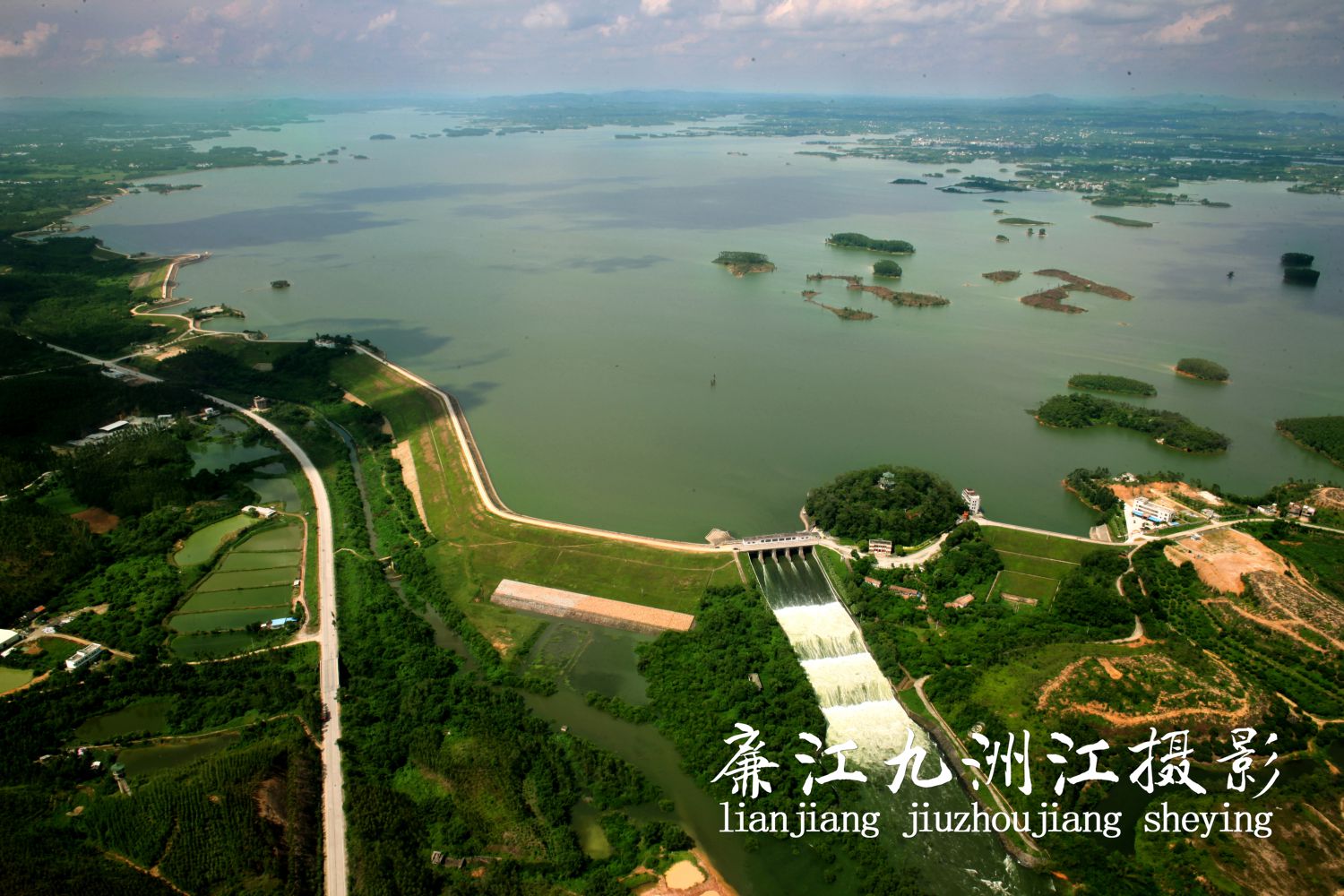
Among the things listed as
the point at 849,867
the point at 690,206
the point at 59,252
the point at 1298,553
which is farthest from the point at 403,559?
the point at 690,206

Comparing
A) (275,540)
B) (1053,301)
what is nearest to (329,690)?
(275,540)

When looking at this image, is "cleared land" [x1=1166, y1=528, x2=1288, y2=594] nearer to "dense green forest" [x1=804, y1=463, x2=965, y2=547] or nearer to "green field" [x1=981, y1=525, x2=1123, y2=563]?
"green field" [x1=981, y1=525, x2=1123, y2=563]

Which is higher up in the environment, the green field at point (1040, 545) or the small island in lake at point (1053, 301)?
the small island in lake at point (1053, 301)

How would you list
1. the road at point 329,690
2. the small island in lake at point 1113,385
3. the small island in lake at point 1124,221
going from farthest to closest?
the small island in lake at point 1124,221 → the small island in lake at point 1113,385 → the road at point 329,690

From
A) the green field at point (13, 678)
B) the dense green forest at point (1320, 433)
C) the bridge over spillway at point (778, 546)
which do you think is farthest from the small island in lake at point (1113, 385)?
the green field at point (13, 678)

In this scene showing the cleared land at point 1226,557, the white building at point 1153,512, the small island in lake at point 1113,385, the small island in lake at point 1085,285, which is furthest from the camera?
the small island in lake at point 1085,285

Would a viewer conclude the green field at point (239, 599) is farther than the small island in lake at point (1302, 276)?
No

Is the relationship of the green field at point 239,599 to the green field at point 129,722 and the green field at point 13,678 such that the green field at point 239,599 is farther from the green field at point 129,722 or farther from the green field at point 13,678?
the green field at point 129,722
